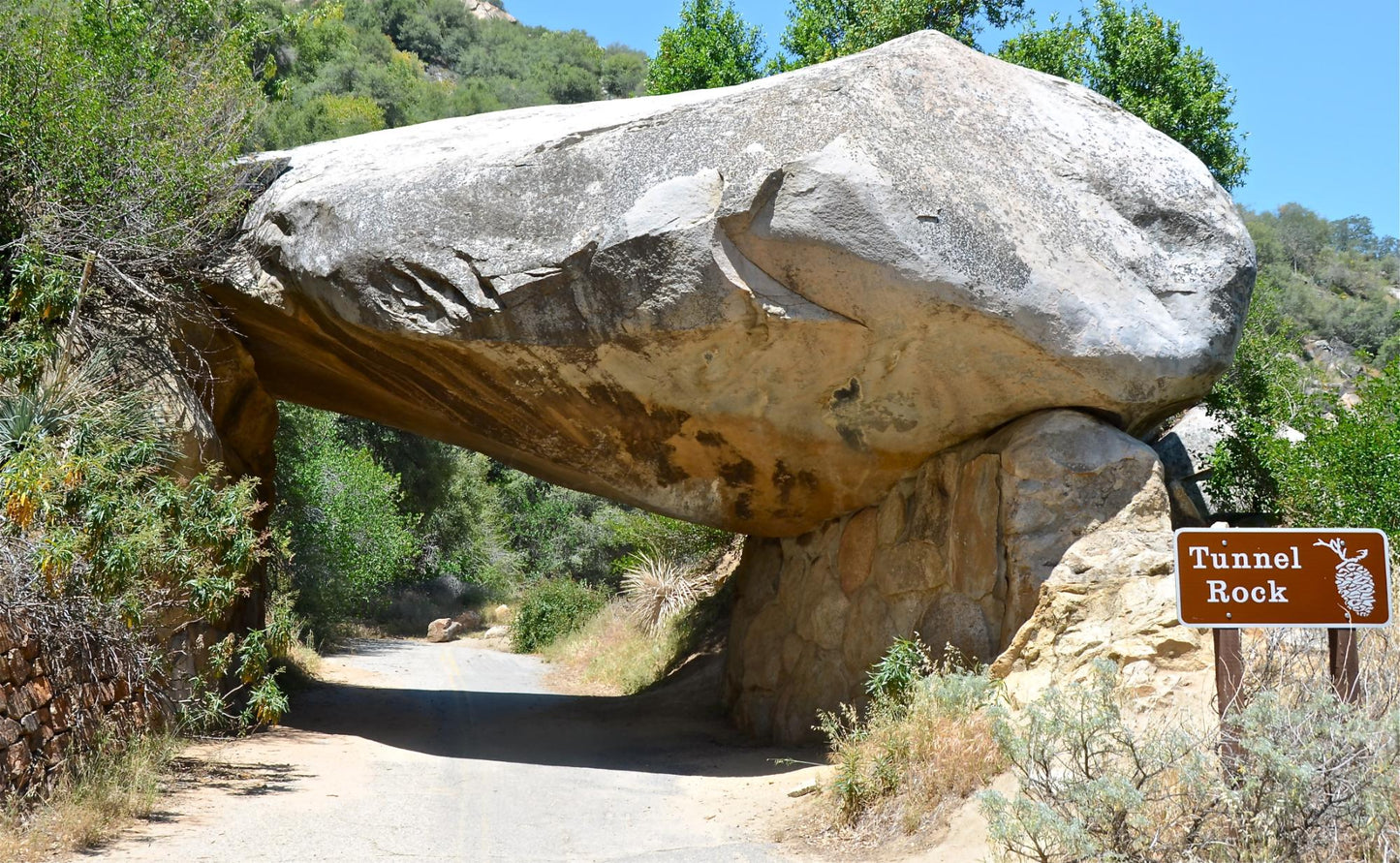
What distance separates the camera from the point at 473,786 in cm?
801

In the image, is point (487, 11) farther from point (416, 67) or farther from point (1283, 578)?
point (1283, 578)

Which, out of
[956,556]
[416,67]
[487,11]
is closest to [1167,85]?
[956,556]

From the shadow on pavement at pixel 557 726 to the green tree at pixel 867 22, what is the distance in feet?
29.3

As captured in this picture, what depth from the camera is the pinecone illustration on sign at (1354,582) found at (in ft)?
14.6

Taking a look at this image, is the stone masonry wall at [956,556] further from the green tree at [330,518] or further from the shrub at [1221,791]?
the green tree at [330,518]

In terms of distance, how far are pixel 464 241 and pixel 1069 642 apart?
15.7 ft

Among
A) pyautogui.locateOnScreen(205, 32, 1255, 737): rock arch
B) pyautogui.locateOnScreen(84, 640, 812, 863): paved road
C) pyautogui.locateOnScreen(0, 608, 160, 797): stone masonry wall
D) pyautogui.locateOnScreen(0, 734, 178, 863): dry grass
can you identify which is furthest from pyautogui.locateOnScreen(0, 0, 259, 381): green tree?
pyautogui.locateOnScreen(84, 640, 812, 863): paved road

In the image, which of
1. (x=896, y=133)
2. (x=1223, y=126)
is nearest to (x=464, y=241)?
(x=896, y=133)

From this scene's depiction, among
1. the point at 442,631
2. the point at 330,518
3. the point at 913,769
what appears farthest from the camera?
the point at 442,631

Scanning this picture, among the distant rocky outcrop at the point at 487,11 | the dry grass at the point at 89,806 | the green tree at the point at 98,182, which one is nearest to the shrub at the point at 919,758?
the dry grass at the point at 89,806

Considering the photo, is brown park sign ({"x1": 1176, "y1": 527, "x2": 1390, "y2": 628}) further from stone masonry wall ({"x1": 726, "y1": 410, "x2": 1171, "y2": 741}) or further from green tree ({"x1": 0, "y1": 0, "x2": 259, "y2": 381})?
green tree ({"x1": 0, "y1": 0, "x2": 259, "y2": 381})

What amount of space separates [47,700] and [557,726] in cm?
532

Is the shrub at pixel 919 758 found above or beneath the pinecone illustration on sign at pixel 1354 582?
beneath

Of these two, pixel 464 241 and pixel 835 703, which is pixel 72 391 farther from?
pixel 835 703
